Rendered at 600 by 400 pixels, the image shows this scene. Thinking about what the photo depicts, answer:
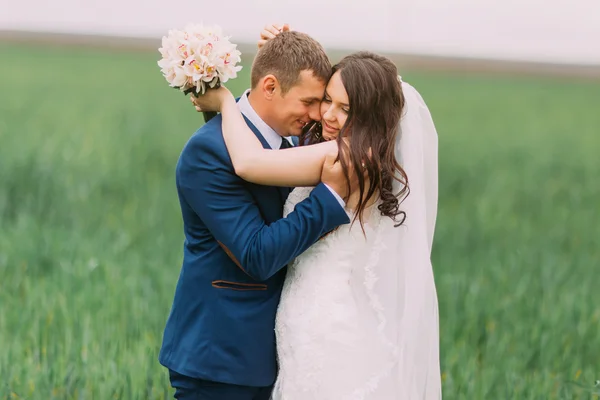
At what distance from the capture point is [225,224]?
8.76 feet

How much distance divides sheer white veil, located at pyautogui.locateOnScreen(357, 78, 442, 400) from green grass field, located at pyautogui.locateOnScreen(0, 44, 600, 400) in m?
1.34

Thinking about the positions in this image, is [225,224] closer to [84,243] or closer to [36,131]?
[84,243]

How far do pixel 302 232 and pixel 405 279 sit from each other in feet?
1.65

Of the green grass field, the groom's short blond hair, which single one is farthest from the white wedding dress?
the green grass field

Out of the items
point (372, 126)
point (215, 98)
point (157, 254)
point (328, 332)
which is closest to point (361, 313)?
point (328, 332)

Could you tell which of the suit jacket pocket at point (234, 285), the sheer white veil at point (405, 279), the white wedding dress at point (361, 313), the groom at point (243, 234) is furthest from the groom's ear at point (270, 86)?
the suit jacket pocket at point (234, 285)

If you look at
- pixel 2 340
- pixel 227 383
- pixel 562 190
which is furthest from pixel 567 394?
pixel 562 190

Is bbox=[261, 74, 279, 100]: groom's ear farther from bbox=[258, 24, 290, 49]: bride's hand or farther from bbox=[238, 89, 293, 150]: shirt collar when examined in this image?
bbox=[258, 24, 290, 49]: bride's hand

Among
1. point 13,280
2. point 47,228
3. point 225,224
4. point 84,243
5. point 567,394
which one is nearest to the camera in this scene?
point 225,224

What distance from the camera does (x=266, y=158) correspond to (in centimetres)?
266

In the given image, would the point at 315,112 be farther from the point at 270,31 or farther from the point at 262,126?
the point at 270,31

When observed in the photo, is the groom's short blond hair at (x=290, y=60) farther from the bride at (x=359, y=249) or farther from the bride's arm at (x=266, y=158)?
the bride's arm at (x=266, y=158)

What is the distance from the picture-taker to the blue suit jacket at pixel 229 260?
2654 mm

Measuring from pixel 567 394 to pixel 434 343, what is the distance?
152 centimetres
